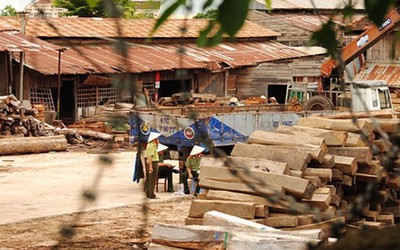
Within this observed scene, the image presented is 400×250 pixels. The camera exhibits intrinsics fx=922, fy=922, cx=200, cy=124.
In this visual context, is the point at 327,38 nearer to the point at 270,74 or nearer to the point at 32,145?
the point at 32,145

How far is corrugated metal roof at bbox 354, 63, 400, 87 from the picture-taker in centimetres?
3909

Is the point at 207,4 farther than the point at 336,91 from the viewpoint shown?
No

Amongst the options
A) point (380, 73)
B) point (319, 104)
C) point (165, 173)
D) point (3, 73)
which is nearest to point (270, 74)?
point (380, 73)

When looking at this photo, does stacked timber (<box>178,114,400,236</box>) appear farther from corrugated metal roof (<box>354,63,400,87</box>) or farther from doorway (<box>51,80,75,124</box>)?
corrugated metal roof (<box>354,63,400,87</box>)

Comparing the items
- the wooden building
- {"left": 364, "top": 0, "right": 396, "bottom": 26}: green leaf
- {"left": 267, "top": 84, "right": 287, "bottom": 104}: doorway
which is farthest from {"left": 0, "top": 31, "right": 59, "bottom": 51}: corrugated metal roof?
{"left": 364, "top": 0, "right": 396, "bottom": 26}: green leaf

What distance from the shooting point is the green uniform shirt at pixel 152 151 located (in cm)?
1902

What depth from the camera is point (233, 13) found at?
1974 millimetres

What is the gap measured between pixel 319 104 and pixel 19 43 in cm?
1056

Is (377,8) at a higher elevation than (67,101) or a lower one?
higher

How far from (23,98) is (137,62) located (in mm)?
5362

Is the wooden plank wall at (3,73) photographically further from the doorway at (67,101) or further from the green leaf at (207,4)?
the green leaf at (207,4)

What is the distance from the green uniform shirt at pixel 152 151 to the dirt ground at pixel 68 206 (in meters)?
0.84

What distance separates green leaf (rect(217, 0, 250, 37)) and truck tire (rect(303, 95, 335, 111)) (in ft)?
92.0

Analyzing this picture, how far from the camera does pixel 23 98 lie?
33750 millimetres
